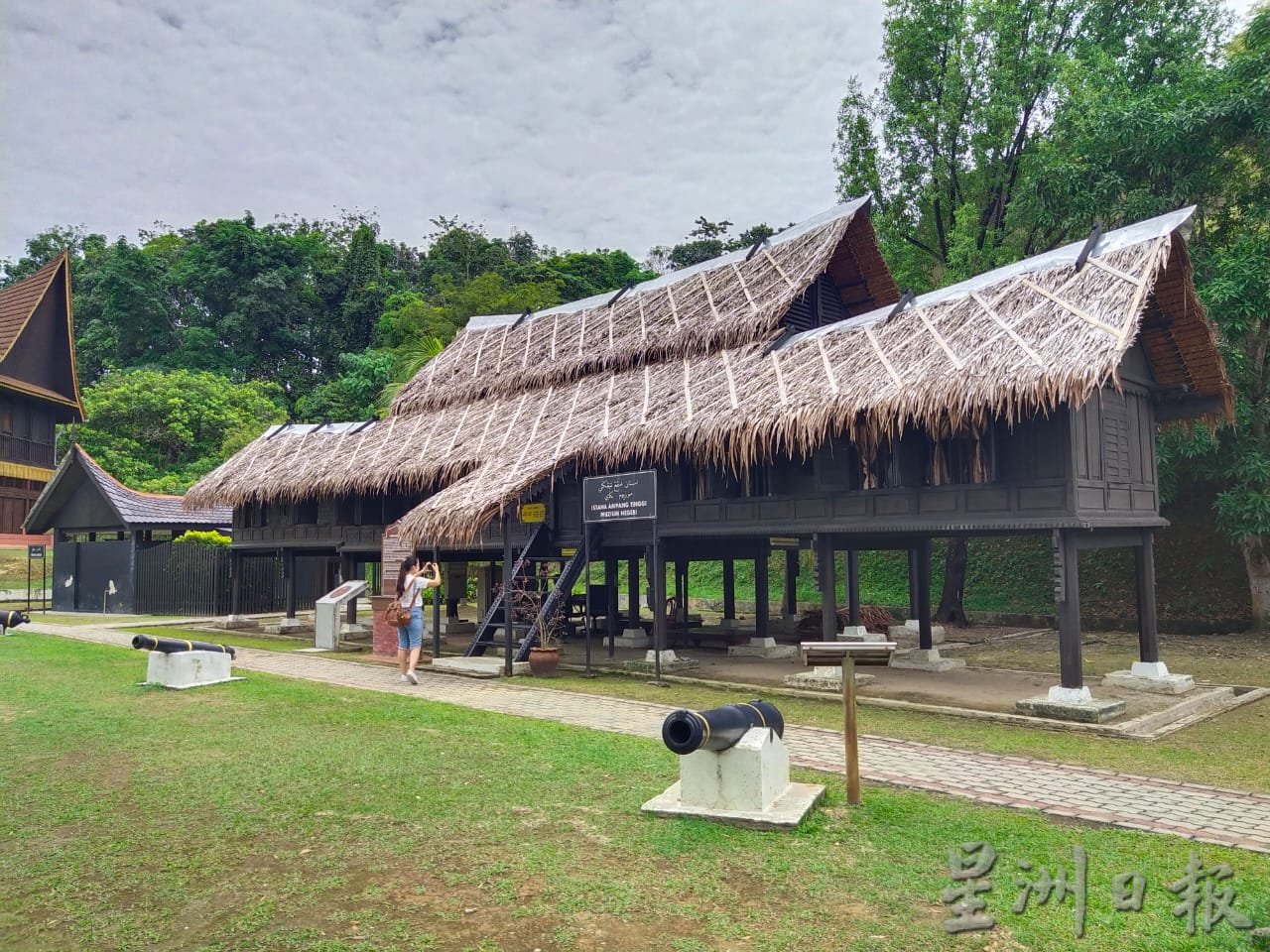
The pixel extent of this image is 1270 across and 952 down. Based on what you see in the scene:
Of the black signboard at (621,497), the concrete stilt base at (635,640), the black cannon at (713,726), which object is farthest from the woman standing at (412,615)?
the black cannon at (713,726)

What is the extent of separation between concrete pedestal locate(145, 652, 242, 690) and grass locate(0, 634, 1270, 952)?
11.5 ft

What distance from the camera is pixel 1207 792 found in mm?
6754

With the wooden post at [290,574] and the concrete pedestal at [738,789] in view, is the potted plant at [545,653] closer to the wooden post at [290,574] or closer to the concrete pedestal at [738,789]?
the concrete pedestal at [738,789]

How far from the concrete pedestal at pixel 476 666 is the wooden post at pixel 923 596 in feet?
21.8

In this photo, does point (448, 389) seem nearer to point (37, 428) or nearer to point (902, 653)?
point (902, 653)

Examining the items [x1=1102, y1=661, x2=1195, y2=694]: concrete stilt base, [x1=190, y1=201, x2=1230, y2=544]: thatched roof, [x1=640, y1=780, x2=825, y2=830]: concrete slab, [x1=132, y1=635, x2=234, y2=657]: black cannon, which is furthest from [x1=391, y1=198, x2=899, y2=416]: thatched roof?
[x1=640, y1=780, x2=825, y2=830]: concrete slab

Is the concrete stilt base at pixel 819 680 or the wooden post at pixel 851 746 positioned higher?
the wooden post at pixel 851 746

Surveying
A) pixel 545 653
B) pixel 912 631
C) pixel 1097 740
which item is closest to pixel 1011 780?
pixel 1097 740

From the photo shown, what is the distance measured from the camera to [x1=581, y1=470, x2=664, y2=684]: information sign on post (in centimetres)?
1261

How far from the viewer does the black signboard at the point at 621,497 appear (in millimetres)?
12617

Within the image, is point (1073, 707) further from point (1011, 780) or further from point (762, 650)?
point (762, 650)

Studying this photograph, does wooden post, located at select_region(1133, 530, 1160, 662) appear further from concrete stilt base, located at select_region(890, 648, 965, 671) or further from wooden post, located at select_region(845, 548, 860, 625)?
wooden post, located at select_region(845, 548, 860, 625)

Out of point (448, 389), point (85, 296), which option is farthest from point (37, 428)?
point (448, 389)

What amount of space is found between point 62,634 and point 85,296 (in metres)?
35.3
